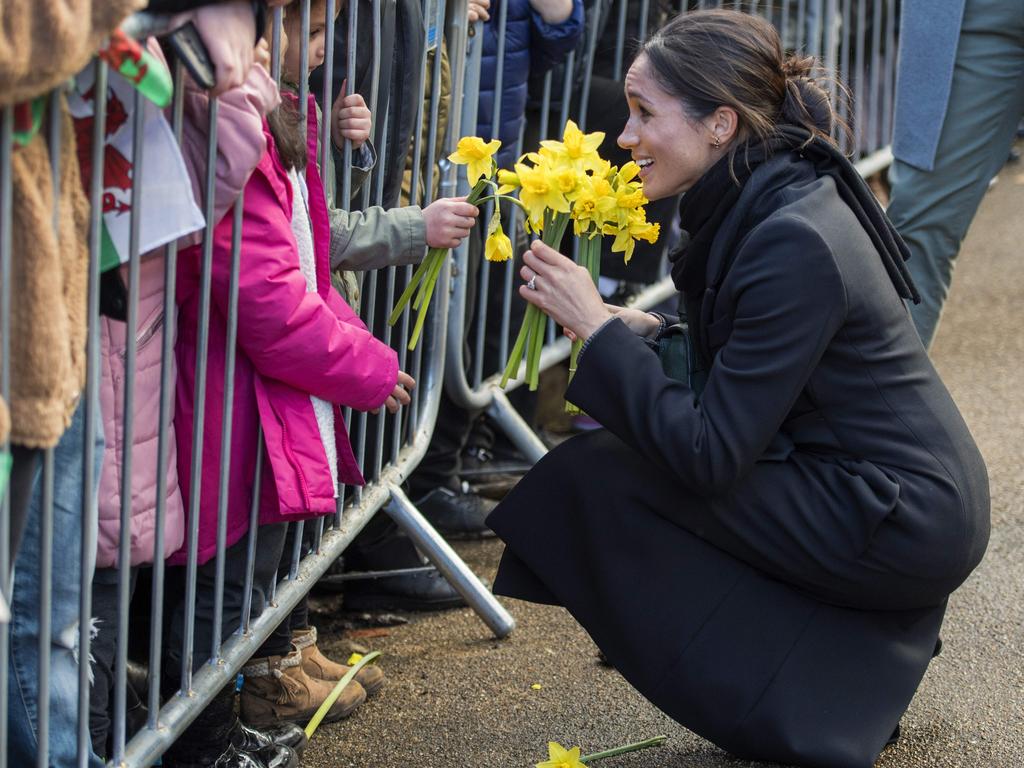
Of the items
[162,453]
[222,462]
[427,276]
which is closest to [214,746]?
[222,462]

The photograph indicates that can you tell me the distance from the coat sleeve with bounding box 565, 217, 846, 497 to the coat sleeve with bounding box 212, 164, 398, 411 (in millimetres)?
544

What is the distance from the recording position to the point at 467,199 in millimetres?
2803

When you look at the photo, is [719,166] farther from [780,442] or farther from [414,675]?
[414,675]

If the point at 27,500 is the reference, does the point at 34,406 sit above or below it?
above

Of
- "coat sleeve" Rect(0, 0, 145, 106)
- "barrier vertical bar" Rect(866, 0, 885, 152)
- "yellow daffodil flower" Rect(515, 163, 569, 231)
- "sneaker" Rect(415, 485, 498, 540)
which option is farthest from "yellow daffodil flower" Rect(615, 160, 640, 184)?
"barrier vertical bar" Rect(866, 0, 885, 152)

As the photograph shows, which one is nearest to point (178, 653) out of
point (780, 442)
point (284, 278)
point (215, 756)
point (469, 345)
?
point (215, 756)

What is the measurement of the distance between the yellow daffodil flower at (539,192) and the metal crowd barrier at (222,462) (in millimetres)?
341

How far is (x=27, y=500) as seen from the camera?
5.72ft

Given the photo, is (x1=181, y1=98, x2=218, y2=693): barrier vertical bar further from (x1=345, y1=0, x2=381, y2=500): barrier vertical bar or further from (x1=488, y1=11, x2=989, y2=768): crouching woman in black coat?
(x1=488, y1=11, x2=989, y2=768): crouching woman in black coat

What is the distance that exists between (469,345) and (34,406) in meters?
2.35

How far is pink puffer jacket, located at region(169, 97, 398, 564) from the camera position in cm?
224

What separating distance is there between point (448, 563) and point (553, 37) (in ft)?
4.68

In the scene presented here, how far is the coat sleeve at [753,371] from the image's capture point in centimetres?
251

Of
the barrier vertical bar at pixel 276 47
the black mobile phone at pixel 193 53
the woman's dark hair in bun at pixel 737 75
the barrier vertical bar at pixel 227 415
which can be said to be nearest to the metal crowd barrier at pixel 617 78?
the woman's dark hair in bun at pixel 737 75
